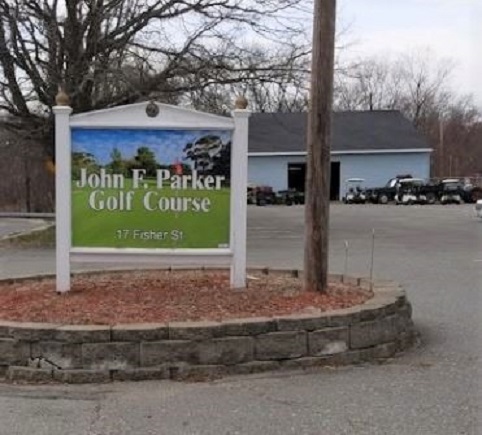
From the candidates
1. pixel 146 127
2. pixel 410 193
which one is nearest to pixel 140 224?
pixel 146 127

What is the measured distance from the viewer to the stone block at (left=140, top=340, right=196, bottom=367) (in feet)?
20.6

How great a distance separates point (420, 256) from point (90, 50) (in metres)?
11.6

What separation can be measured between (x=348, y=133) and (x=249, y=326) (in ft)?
188

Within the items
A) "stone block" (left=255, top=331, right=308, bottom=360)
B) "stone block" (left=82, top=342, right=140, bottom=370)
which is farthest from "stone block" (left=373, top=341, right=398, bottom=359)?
"stone block" (left=82, top=342, right=140, bottom=370)

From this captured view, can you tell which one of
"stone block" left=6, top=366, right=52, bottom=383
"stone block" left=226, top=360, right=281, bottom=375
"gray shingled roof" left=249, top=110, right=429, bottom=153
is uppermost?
"gray shingled roof" left=249, top=110, right=429, bottom=153

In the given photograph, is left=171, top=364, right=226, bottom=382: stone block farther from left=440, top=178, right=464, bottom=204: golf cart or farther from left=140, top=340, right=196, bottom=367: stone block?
left=440, top=178, right=464, bottom=204: golf cart

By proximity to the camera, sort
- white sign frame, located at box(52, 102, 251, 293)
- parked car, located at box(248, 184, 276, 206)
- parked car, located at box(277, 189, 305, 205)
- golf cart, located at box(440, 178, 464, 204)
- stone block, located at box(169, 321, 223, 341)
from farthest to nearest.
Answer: parked car, located at box(277, 189, 305, 205) → parked car, located at box(248, 184, 276, 206) → golf cart, located at box(440, 178, 464, 204) → white sign frame, located at box(52, 102, 251, 293) → stone block, located at box(169, 321, 223, 341)

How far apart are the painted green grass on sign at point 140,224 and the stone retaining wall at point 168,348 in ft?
6.18

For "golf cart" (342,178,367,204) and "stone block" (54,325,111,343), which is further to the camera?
"golf cart" (342,178,367,204)

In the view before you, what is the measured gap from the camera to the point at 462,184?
5647cm

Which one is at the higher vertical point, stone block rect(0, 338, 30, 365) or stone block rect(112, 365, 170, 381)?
stone block rect(0, 338, 30, 365)

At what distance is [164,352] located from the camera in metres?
6.30

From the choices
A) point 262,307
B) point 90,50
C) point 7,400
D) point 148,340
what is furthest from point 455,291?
point 90,50

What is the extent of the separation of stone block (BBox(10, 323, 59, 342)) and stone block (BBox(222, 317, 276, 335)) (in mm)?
1414
